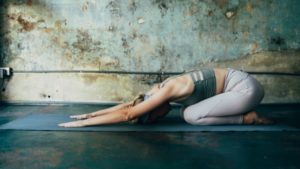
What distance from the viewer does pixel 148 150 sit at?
2609 mm

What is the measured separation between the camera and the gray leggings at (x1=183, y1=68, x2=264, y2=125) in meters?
3.32

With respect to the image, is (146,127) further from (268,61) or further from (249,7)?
(249,7)

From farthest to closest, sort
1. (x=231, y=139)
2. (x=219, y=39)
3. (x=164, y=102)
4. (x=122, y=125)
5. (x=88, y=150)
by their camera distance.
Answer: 1. (x=219, y=39)
2. (x=122, y=125)
3. (x=164, y=102)
4. (x=231, y=139)
5. (x=88, y=150)

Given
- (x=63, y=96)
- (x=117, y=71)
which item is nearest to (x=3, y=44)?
(x=63, y=96)

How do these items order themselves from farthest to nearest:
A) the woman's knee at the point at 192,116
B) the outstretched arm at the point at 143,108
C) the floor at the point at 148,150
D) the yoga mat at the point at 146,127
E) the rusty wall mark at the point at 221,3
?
the rusty wall mark at the point at 221,3, the woman's knee at the point at 192,116, the yoga mat at the point at 146,127, the outstretched arm at the point at 143,108, the floor at the point at 148,150

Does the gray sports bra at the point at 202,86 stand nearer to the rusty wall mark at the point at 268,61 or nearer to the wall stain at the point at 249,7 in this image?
the rusty wall mark at the point at 268,61

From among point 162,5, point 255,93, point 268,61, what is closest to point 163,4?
point 162,5

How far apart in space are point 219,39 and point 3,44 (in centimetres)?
333

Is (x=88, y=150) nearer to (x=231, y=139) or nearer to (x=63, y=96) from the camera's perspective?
(x=231, y=139)

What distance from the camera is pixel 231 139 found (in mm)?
2959

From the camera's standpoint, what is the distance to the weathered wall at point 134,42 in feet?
17.2

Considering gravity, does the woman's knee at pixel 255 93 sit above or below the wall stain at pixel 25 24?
below

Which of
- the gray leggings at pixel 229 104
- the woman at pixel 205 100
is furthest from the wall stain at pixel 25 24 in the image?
the gray leggings at pixel 229 104

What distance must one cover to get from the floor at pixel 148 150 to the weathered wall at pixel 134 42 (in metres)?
2.20
